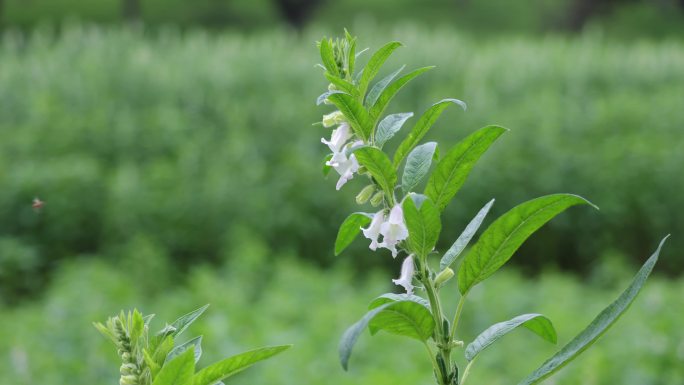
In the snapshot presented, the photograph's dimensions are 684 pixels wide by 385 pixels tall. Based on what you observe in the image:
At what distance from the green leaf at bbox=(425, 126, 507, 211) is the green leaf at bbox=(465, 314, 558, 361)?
117mm

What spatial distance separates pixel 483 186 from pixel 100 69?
422 centimetres

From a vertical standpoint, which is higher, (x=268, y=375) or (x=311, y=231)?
(x=311, y=231)

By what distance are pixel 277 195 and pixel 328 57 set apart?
524 cm

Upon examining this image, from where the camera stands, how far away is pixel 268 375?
3.13 meters

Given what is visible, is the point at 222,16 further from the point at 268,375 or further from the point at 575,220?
the point at 268,375

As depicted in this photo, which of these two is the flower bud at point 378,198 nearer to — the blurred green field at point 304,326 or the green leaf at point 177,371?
the green leaf at point 177,371

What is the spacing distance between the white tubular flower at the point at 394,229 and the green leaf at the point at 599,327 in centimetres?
16

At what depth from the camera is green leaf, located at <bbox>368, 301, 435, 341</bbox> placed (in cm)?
66

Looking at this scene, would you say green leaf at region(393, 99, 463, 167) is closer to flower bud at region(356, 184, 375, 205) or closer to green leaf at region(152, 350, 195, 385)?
flower bud at region(356, 184, 375, 205)

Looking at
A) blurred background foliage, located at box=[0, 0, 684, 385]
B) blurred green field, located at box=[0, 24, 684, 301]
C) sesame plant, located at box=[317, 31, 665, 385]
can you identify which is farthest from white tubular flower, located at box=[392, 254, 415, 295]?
blurred green field, located at box=[0, 24, 684, 301]

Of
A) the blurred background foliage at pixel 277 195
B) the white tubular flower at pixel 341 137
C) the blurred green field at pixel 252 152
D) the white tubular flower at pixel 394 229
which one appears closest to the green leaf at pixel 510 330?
Answer: the white tubular flower at pixel 394 229

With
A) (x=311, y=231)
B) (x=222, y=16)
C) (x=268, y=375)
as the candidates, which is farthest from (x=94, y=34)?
(x=222, y=16)

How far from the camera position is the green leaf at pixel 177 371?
1.91 ft

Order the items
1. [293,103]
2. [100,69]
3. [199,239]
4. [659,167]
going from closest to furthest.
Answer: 1. [199,239]
2. [659,167]
3. [293,103]
4. [100,69]
